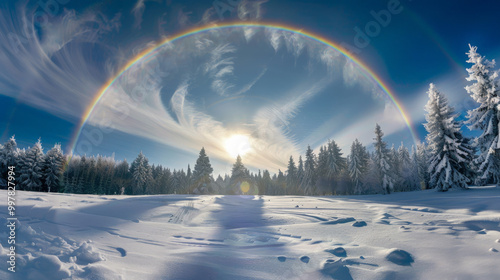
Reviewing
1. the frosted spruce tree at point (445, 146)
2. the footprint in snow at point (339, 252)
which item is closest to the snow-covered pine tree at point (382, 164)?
the frosted spruce tree at point (445, 146)

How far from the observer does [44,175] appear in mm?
38125

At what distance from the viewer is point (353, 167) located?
4038 cm

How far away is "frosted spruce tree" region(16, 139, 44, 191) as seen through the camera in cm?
3503

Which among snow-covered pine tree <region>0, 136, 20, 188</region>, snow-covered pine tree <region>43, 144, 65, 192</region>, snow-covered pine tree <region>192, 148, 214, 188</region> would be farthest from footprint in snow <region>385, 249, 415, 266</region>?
snow-covered pine tree <region>0, 136, 20, 188</region>

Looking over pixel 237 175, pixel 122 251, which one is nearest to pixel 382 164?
pixel 237 175

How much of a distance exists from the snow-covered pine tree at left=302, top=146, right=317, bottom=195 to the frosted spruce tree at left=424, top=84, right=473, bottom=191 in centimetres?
2766

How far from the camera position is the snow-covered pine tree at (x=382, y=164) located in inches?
1222

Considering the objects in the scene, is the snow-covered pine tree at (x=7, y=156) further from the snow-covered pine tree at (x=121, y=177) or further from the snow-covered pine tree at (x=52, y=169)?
the snow-covered pine tree at (x=121, y=177)

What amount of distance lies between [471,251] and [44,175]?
55509 millimetres

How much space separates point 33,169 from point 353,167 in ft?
198

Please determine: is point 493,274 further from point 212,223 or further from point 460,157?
point 460,157

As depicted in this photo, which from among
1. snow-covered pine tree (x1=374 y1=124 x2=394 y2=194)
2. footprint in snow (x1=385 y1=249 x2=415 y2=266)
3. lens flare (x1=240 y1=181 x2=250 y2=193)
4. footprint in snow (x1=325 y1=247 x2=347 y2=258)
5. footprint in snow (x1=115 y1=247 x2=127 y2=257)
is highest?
snow-covered pine tree (x1=374 y1=124 x2=394 y2=194)

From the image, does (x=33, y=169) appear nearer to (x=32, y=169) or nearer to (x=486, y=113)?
(x=32, y=169)

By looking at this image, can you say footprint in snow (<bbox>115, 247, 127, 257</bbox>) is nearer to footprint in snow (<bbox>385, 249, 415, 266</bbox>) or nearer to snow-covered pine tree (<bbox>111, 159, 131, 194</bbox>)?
footprint in snow (<bbox>385, 249, 415, 266</bbox>)
